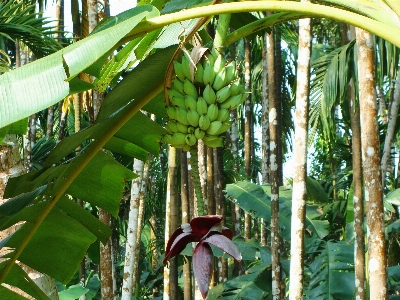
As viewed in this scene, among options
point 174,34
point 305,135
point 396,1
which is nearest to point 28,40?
point 305,135

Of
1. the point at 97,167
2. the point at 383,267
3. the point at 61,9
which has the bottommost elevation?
the point at 383,267

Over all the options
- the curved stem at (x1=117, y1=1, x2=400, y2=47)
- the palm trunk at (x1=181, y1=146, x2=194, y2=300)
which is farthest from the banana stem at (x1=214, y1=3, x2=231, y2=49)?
the palm trunk at (x1=181, y1=146, x2=194, y2=300)

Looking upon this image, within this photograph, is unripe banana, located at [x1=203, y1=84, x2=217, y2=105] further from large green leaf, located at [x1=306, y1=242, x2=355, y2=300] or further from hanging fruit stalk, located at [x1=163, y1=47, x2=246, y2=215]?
large green leaf, located at [x1=306, y1=242, x2=355, y2=300]

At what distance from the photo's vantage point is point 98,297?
10.6m

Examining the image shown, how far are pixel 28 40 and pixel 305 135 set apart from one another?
9.21 feet

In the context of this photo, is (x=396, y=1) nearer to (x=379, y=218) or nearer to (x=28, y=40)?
(x=379, y=218)

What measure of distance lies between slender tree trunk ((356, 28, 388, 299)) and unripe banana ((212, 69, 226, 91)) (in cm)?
211

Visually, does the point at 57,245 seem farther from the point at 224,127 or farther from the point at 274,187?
the point at 274,187

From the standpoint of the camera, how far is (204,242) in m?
1.58

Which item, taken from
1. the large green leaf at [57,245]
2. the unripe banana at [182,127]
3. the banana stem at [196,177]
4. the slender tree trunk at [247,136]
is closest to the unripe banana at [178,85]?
the unripe banana at [182,127]

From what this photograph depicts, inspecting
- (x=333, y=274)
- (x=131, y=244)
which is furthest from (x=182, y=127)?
(x=131, y=244)

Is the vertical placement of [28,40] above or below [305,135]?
above

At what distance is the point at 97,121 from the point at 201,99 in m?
0.53

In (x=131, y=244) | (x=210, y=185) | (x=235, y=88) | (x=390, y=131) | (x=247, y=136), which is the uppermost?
(x=247, y=136)
